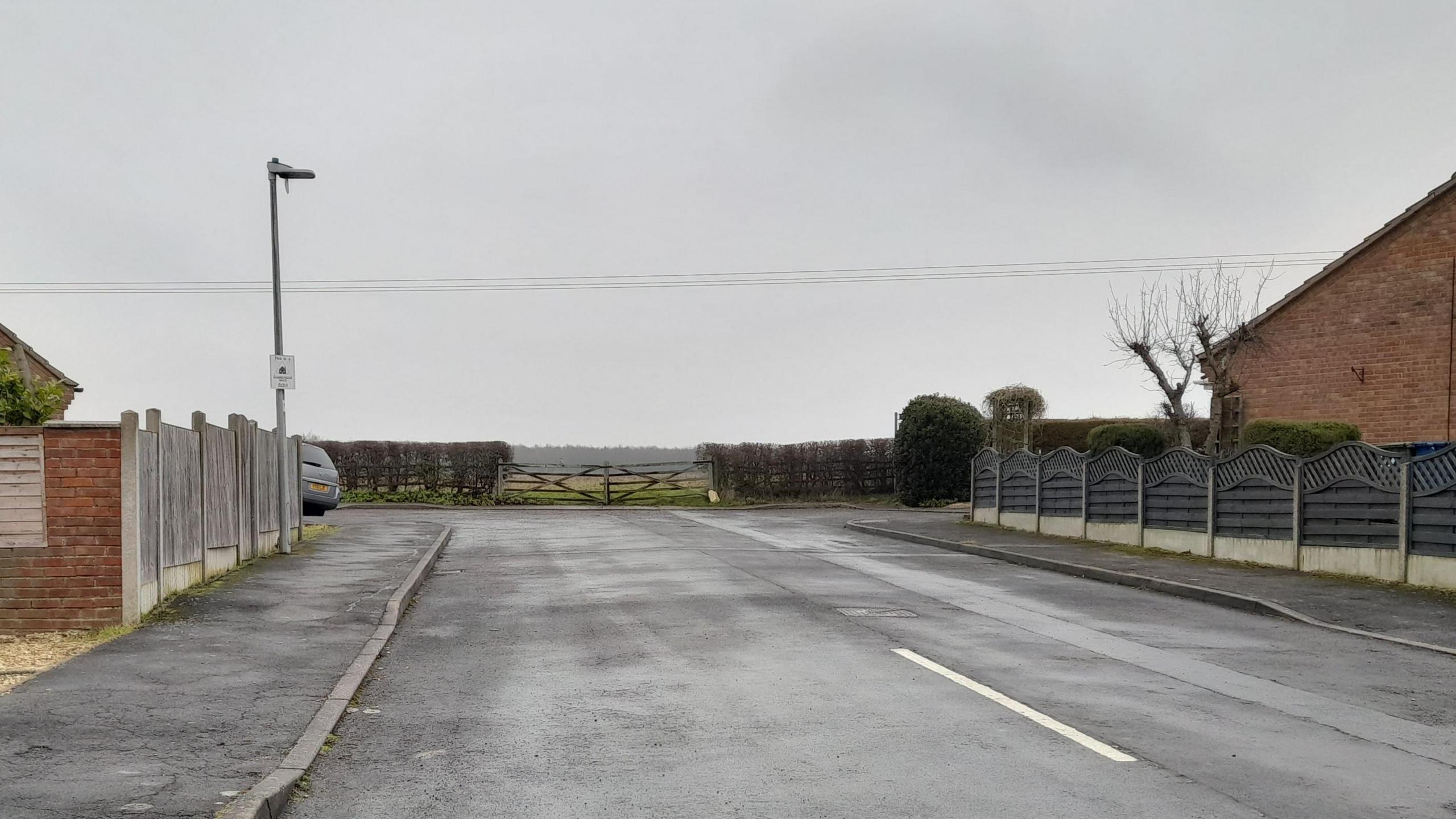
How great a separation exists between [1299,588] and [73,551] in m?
13.7

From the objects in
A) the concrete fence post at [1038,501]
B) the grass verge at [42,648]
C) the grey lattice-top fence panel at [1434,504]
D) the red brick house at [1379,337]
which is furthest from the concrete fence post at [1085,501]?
the grass verge at [42,648]

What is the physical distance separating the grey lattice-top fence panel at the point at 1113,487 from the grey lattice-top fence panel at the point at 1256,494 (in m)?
2.58

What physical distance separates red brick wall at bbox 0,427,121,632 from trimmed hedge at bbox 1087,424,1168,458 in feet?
70.3

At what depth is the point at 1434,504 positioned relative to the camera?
1475cm

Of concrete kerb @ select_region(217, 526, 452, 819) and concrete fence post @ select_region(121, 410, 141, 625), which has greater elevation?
concrete fence post @ select_region(121, 410, 141, 625)

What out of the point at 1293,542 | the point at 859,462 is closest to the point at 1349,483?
the point at 1293,542

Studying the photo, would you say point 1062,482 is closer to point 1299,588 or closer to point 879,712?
point 1299,588

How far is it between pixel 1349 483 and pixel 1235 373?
15.1m

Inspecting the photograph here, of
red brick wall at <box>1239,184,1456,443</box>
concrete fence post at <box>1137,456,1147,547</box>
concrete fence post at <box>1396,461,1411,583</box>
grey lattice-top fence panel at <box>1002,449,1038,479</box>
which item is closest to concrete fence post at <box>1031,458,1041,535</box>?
grey lattice-top fence panel at <box>1002,449,1038,479</box>

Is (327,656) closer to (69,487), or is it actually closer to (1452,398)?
(69,487)

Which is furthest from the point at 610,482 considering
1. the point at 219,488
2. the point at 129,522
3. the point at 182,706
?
the point at 182,706

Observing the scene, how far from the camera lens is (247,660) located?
9.41 m

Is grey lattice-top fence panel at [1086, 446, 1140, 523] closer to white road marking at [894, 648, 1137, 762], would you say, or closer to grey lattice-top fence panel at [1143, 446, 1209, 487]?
grey lattice-top fence panel at [1143, 446, 1209, 487]

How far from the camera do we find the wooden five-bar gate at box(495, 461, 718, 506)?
41.2 m
